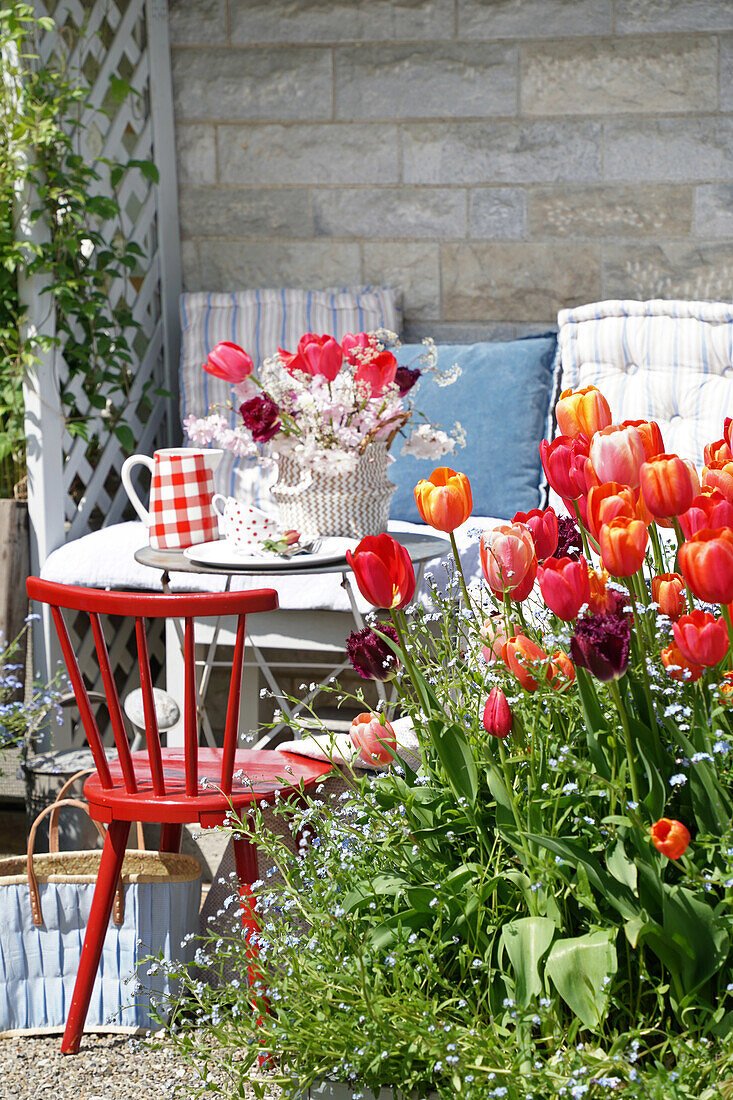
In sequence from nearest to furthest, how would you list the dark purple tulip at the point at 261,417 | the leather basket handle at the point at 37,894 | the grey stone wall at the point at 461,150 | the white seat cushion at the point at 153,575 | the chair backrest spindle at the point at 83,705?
the chair backrest spindle at the point at 83,705
the leather basket handle at the point at 37,894
the dark purple tulip at the point at 261,417
the white seat cushion at the point at 153,575
the grey stone wall at the point at 461,150

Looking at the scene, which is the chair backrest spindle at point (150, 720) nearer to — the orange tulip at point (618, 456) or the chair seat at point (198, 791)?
the chair seat at point (198, 791)

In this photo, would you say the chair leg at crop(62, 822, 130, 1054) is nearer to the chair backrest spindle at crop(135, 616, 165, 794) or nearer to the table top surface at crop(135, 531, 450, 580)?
Answer: the chair backrest spindle at crop(135, 616, 165, 794)

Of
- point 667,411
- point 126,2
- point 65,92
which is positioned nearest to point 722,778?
point 667,411

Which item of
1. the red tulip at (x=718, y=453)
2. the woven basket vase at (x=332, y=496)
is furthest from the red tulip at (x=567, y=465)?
the woven basket vase at (x=332, y=496)

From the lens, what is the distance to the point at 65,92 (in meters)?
2.93

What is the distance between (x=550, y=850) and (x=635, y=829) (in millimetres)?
71

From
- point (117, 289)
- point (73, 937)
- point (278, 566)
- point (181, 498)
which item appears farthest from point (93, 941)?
point (117, 289)

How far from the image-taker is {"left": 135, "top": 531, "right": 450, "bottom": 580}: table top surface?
2.14 m

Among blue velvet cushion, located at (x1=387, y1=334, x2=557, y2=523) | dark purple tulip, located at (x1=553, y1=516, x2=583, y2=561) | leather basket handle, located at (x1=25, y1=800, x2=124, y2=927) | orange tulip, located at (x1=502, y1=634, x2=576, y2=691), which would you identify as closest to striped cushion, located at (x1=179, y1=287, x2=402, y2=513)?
blue velvet cushion, located at (x1=387, y1=334, x2=557, y2=523)

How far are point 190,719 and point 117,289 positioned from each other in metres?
2.09

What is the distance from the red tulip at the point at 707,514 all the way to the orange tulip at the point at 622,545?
1.9 inches

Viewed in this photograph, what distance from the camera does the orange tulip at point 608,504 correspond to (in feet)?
2.57

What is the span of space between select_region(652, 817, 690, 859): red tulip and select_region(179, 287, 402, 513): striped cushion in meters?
2.78

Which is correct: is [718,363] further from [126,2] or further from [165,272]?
[126,2]
